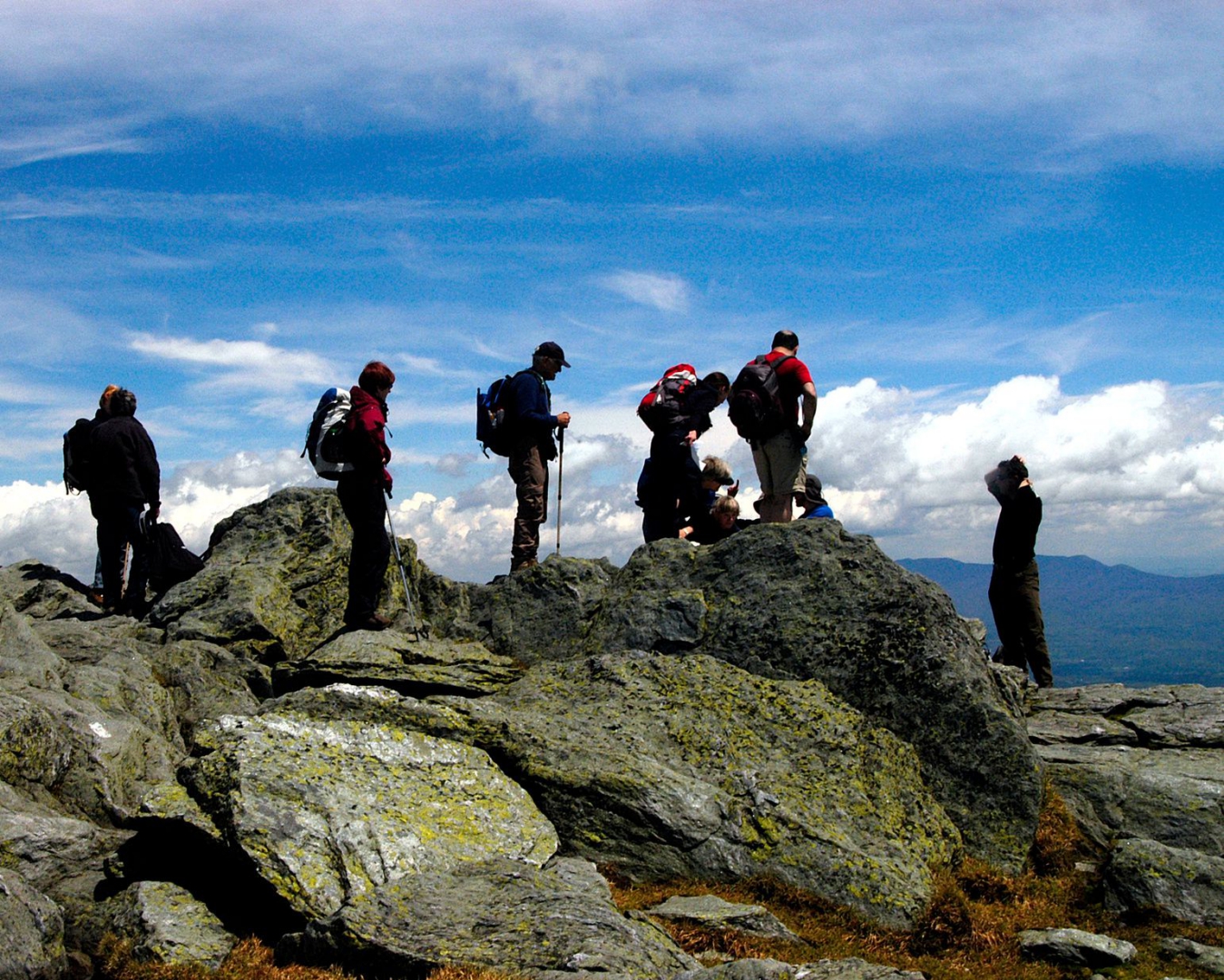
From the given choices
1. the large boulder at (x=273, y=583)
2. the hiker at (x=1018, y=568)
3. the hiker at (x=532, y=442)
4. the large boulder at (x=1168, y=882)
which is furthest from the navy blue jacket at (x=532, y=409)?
the large boulder at (x=1168, y=882)

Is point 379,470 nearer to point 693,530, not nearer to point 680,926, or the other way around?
point 693,530

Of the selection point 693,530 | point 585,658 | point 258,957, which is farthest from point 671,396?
point 258,957

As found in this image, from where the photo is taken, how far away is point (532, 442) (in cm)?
1961

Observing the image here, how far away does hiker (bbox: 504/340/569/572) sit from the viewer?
1936cm

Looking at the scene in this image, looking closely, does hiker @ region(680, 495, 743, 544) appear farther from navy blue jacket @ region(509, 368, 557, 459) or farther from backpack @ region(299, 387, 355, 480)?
backpack @ region(299, 387, 355, 480)

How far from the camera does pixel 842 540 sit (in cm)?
1559

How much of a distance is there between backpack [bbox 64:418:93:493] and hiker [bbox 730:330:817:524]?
1404 cm

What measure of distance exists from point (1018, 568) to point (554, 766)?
42.2 ft

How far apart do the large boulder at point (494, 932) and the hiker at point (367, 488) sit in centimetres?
856

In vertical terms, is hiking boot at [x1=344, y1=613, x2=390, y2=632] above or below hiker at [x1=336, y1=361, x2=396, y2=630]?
below

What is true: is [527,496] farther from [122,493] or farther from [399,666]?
[122,493]

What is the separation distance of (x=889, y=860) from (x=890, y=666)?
324cm

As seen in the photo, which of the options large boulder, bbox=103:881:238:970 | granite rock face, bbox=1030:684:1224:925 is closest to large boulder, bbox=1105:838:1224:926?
granite rock face, bbox=1030:684:1224:925

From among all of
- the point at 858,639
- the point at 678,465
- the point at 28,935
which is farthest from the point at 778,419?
the point at 28,935
